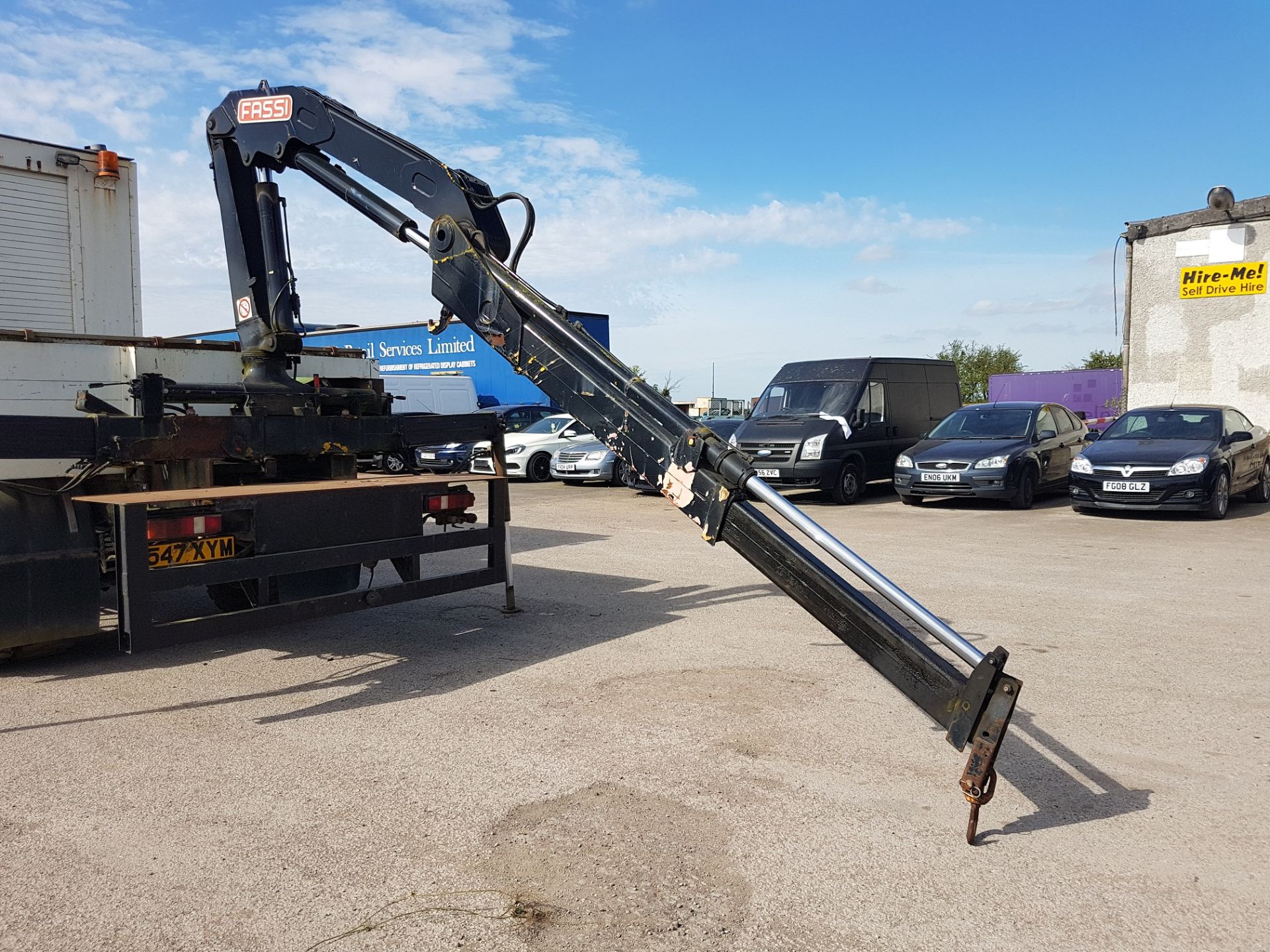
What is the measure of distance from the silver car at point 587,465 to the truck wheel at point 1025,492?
678cm

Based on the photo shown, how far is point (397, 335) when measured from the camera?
33.0m

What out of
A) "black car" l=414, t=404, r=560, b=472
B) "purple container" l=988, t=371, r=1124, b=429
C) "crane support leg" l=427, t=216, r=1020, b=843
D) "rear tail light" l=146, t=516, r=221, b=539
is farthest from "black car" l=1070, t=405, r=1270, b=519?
"purple container" l=988, t=371, r=1124, b=429

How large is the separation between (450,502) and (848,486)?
10.2 meters

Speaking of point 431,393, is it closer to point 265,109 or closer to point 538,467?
point 538,467

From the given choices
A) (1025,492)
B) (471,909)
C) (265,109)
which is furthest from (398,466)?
(1025,492)

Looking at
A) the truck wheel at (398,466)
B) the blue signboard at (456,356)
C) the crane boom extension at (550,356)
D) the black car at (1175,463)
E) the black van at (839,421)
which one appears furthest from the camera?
the blue signboard at (456,356)

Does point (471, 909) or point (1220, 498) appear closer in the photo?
point (471, 909)

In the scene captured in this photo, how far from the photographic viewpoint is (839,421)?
15.6m

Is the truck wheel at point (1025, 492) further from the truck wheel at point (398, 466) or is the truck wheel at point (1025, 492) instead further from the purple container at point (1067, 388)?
the purple container at point (1067, 388)

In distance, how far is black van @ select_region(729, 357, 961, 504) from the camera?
50.1ft

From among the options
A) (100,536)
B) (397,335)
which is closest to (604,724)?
(100,536)

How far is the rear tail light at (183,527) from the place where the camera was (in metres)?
4.83

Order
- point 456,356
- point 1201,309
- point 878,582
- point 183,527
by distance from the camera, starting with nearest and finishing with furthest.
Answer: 1. point 878,582
2. point 183,527
3. point 1201,309
4. point 456,356

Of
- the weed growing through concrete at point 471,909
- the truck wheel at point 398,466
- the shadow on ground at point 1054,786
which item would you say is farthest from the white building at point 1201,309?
the weed growing through concrete at point 471,909
